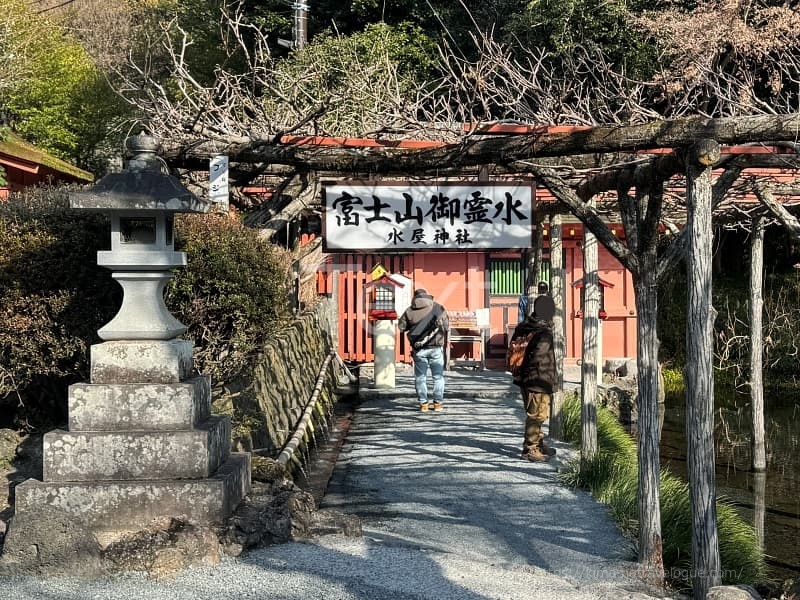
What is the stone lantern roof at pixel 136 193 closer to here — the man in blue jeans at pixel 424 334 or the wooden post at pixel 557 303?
the wooden post at pixel 557 303

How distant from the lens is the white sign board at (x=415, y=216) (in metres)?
7.12

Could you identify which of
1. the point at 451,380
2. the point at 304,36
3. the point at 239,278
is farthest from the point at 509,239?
the point at 304,36

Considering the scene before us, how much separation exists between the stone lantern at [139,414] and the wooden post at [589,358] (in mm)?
4237

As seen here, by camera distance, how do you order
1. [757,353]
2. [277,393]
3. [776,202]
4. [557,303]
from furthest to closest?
1. [757,353]
2. [557,303]
3. [277,393]
4. [776,202]

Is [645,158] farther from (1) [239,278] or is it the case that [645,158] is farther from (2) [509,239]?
(1) [239,278]

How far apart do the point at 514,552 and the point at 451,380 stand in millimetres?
9145

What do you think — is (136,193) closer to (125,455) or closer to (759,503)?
(125,455)

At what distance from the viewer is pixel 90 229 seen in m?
8.55

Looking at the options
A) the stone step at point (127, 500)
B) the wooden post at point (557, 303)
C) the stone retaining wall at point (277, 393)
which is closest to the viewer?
the stone step at point (127, 500)

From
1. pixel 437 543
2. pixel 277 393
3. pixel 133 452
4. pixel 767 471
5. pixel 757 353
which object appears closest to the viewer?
pixel 133 452

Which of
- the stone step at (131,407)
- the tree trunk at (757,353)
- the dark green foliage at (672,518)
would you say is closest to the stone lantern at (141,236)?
the stone step at (131,407)

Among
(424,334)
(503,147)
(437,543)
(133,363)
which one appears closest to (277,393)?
(424,334)

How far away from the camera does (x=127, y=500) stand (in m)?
6.16

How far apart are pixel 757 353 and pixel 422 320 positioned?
4.76 m
